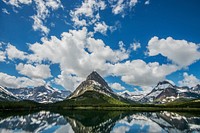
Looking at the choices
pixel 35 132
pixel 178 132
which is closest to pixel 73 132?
pixel 35 132

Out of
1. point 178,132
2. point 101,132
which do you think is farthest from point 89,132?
point 178,132

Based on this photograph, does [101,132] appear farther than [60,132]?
No

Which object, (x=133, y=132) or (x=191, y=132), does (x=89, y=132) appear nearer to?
(x=133, y=132)

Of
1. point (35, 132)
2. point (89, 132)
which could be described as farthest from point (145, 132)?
point (35, 132)

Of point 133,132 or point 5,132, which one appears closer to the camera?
Answer: point 5,132

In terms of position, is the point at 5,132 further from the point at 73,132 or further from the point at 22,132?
the point at 73,132

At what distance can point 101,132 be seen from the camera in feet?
249

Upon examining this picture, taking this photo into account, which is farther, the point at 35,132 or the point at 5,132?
the point at 35,132

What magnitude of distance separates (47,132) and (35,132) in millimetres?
3752

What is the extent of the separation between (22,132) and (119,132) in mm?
30336

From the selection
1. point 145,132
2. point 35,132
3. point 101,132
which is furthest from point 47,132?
point 145,132

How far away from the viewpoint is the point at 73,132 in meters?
76.9

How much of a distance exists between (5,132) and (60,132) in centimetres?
1678

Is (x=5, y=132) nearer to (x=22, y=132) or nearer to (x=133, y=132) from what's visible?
(x=22, y=132)
